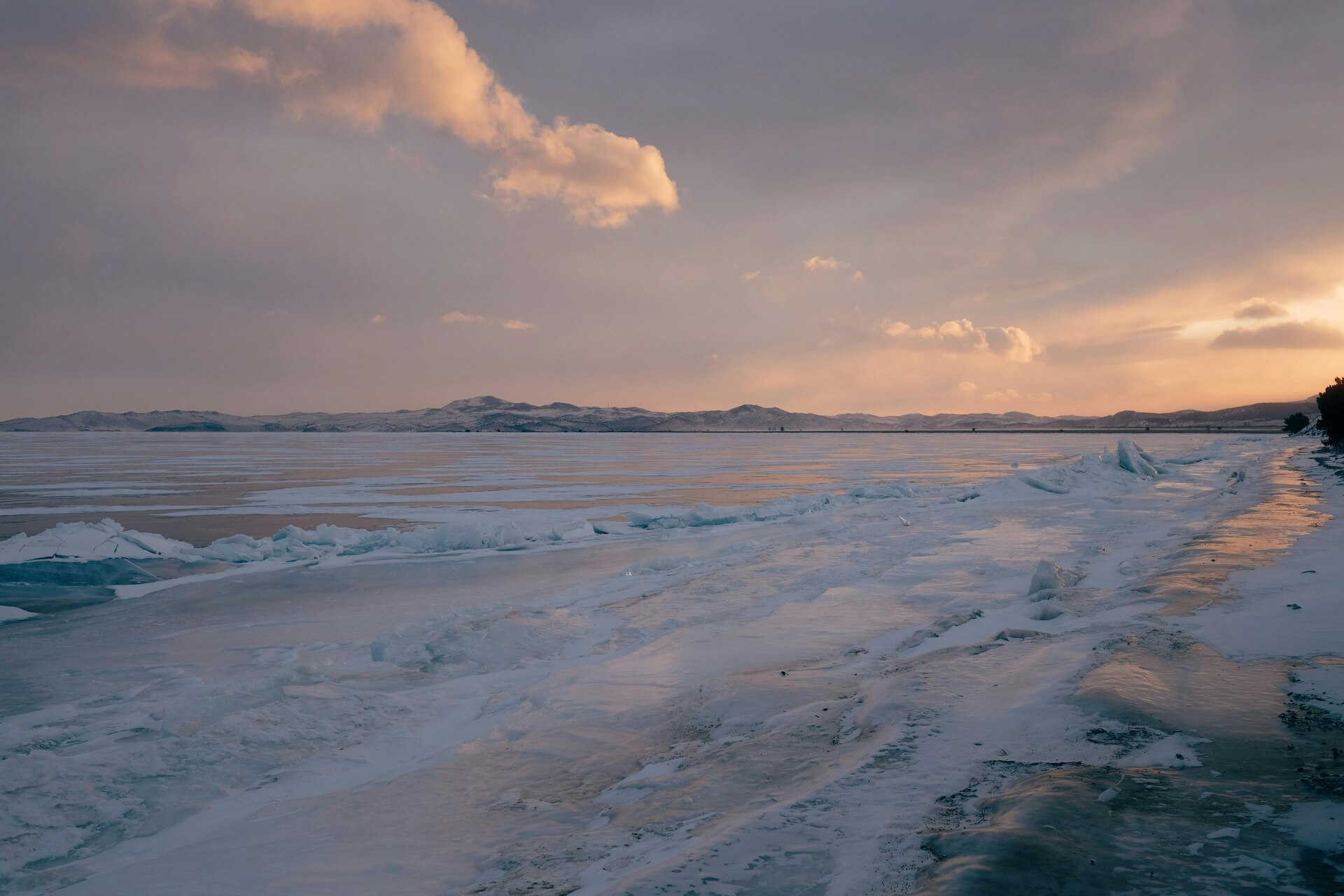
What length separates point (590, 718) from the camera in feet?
16.8

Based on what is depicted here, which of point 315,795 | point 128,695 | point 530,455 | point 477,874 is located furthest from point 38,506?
point 530,455

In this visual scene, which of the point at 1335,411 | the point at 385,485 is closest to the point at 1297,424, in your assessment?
the point at 1335,411

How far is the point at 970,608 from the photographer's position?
24.0ft

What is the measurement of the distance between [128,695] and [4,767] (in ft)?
4.73

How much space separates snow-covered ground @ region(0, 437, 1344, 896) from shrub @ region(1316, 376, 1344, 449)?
115ft

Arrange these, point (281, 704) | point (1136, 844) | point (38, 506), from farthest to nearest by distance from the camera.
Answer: point (38, 506)
point (281, 704)
point (1136, 844)

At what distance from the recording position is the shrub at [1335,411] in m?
35.0

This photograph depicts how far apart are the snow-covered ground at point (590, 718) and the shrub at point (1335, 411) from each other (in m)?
35.0

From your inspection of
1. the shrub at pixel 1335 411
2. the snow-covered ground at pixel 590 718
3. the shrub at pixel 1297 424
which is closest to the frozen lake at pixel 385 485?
the snow-covered ground at pixel 590 718

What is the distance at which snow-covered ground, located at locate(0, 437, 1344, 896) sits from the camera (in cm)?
319

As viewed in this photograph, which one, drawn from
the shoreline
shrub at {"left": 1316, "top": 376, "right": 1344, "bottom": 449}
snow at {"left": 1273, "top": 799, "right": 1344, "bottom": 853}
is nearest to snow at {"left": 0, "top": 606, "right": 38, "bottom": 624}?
the shoreline

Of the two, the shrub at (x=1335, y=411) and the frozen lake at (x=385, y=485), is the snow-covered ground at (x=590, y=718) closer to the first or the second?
the frozen lake at (x=385, y=485)

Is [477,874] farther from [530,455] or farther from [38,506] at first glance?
[530,455]

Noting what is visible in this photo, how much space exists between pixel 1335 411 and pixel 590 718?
45768 mm
